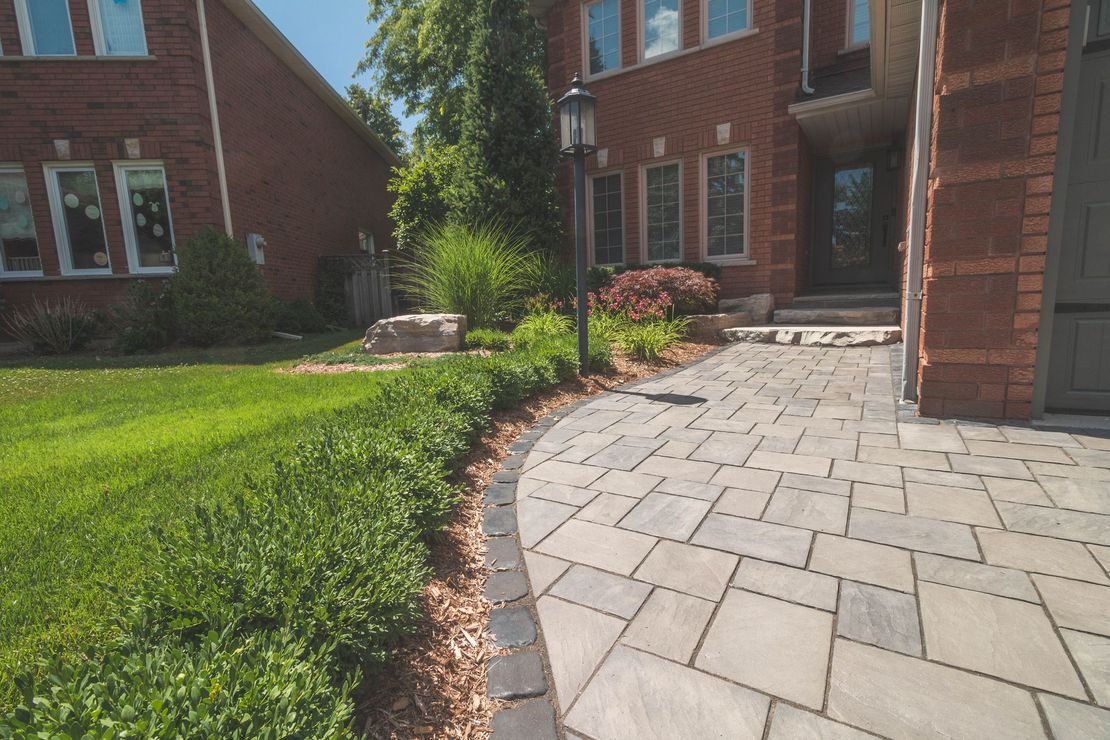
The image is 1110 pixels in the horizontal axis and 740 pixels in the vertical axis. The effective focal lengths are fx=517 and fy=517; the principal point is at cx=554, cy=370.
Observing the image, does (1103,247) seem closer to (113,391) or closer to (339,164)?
(113,391)

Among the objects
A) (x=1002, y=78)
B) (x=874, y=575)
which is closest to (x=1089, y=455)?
(x=874, y=575)

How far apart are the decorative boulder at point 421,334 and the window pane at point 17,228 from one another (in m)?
6.51

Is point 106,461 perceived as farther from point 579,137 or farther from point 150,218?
point 150,218

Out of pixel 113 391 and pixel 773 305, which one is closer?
pixel 113 391

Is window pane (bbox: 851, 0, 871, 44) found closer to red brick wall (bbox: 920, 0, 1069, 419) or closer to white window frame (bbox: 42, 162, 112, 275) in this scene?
red brick wall (bbox: 920, 0, 1069, 419)

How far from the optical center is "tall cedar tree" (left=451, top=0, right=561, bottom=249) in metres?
8.04

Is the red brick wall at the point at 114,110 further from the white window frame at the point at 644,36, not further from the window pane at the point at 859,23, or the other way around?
the window pane at the point at 859,23

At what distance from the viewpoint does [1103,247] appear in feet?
9.42

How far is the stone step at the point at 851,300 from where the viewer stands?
6.92 m

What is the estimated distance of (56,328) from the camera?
7.17 meters

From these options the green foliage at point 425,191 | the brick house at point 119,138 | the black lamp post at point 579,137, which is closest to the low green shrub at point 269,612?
the black lamp post at point 579,137

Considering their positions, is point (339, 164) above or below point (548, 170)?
above

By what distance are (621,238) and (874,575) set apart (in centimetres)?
776

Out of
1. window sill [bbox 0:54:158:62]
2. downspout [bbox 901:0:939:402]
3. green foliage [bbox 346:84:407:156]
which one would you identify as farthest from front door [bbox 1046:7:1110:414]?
green foliage [bbox 346:84:407:156]
